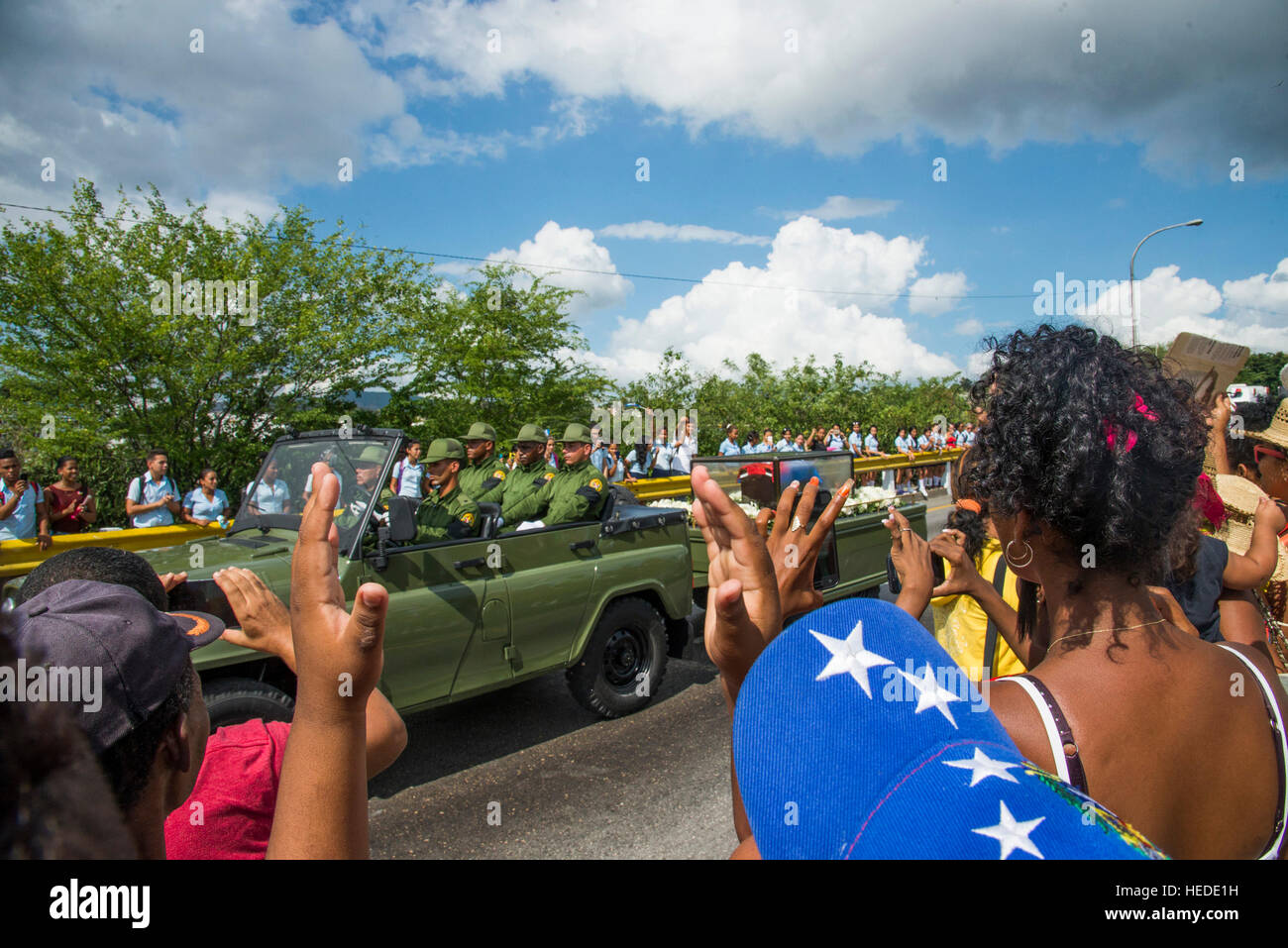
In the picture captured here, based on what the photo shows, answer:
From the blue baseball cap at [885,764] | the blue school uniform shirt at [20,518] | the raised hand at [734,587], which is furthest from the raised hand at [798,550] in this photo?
the blue school uniform shirt at [20,518]

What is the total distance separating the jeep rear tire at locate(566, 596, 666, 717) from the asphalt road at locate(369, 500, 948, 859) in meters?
0.15

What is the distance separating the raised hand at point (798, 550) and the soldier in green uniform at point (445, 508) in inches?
129

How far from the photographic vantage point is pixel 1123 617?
1295 millimetres

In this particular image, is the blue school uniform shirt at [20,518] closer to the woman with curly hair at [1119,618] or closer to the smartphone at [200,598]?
the smartphone at [200,598]

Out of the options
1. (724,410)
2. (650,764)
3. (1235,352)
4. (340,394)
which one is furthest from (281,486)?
(724,410)

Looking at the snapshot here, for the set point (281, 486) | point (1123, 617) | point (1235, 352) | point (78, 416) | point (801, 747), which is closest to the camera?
point (801, 747)

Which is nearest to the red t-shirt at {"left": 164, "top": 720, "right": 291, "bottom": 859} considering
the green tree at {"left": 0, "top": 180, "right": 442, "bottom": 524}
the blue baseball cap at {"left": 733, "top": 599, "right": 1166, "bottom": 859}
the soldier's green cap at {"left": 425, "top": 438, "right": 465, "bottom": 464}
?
the blue baseball cap at {"left": 733, "top": 599, "right": 1166, "bottom": 859}

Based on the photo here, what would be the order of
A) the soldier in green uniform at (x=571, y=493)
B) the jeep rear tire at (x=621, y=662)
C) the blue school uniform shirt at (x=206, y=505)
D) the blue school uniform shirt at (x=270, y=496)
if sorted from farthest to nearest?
the blue school uniform shirt at (x=206, y=505) → the soldier in green uniform at (x=571, y=493) → the jeep rear tire at (x=621, y=662) → the blue school uniform shirt at (x=270, y=496)

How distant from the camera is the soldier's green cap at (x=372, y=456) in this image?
4605 mm

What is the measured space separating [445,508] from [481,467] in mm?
2726

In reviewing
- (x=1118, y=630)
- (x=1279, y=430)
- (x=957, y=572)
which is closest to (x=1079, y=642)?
(x=1118, y=630)

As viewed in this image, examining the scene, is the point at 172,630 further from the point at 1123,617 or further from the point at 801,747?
the point at 1123,617
